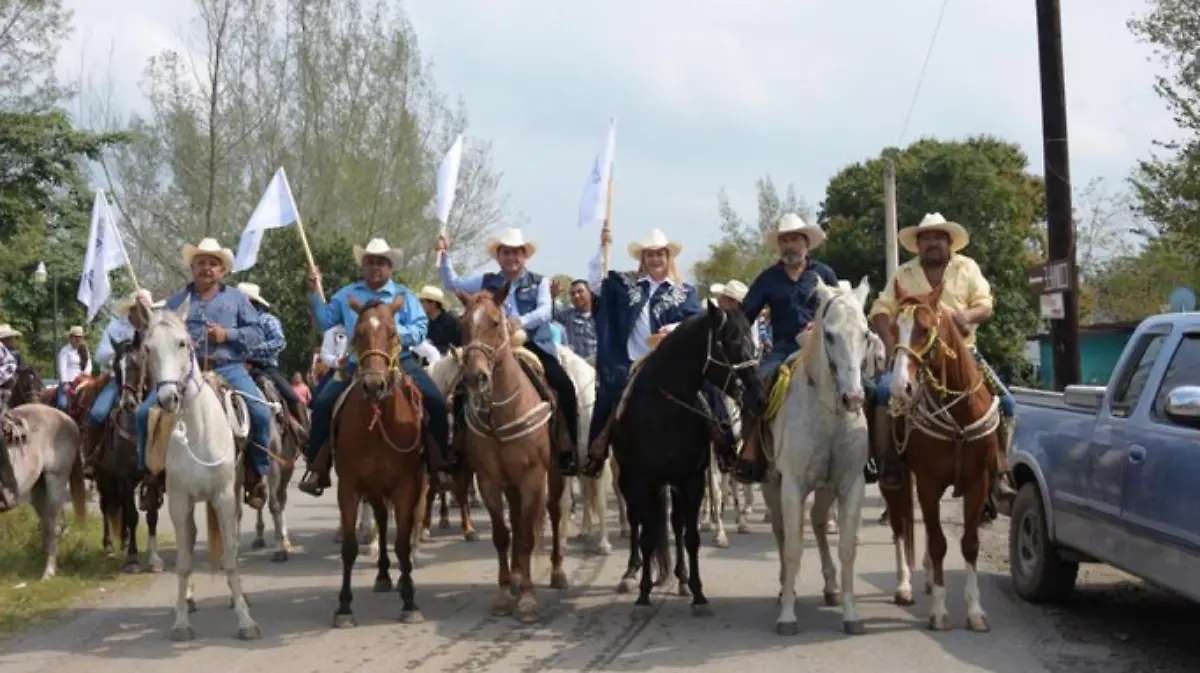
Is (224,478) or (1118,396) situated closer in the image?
(1118,396)

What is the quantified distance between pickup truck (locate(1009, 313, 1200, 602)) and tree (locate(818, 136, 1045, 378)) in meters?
28.7

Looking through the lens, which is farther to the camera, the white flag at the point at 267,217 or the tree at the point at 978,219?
the tree at the point at 978,219

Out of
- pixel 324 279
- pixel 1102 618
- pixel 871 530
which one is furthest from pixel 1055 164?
pixel 324 279

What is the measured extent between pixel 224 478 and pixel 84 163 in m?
29.5

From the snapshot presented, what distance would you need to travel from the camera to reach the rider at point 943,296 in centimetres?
917

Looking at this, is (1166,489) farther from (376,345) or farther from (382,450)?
(382,450)

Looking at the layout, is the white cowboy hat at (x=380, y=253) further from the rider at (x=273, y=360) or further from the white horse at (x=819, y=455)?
Result: the white horse at (x=819, y=455)

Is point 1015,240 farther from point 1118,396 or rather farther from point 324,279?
point 1118,396

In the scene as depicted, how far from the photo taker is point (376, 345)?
8.79 m

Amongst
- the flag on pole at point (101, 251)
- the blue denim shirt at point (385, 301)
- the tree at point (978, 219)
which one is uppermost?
the tree at point (978, 219)

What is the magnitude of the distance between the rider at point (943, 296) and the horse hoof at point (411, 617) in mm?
3630

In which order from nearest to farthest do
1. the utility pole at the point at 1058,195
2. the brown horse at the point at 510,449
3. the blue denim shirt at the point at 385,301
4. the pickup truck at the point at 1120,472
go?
the pickup truck at the point at 1120,472 < the brown horse at the point at 510,449 < the blue denim shirt at the point at 385,301 < the utility pole at the point at 1058,195

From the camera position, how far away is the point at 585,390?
13.0 metres

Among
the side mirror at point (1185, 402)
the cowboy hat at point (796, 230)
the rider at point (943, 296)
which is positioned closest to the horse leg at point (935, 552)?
the rider at point (943, 296)
